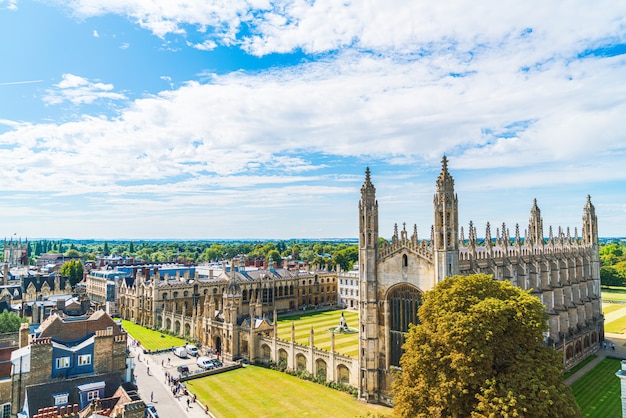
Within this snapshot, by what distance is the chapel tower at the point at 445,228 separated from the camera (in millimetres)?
31875

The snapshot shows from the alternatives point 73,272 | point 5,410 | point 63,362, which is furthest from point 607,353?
point 73,272

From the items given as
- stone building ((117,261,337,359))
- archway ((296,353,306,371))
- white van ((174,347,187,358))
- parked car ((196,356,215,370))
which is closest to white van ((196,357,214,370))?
parked car ((196,356,215,370))

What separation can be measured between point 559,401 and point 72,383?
2822 cm

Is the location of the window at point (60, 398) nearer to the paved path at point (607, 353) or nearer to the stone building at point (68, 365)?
the stone building at point (68, 365)

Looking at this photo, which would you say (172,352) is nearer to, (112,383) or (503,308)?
(112,383)

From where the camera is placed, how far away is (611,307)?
79938mm

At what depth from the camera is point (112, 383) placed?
93.1 ft

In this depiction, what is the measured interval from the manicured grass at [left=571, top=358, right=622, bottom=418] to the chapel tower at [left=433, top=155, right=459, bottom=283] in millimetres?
14805

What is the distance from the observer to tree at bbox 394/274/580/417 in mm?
21070

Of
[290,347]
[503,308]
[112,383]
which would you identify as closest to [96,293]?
[290,347]

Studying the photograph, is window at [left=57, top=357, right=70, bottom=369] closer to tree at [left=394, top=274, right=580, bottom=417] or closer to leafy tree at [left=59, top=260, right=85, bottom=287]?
tree at [left=394, top=274, right=580, bottom=417]

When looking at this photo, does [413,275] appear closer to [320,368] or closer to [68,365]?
[320,368]

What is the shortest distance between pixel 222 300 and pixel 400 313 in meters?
46.3

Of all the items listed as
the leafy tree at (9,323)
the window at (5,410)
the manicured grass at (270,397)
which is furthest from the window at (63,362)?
the leafy tree at (9,323)
